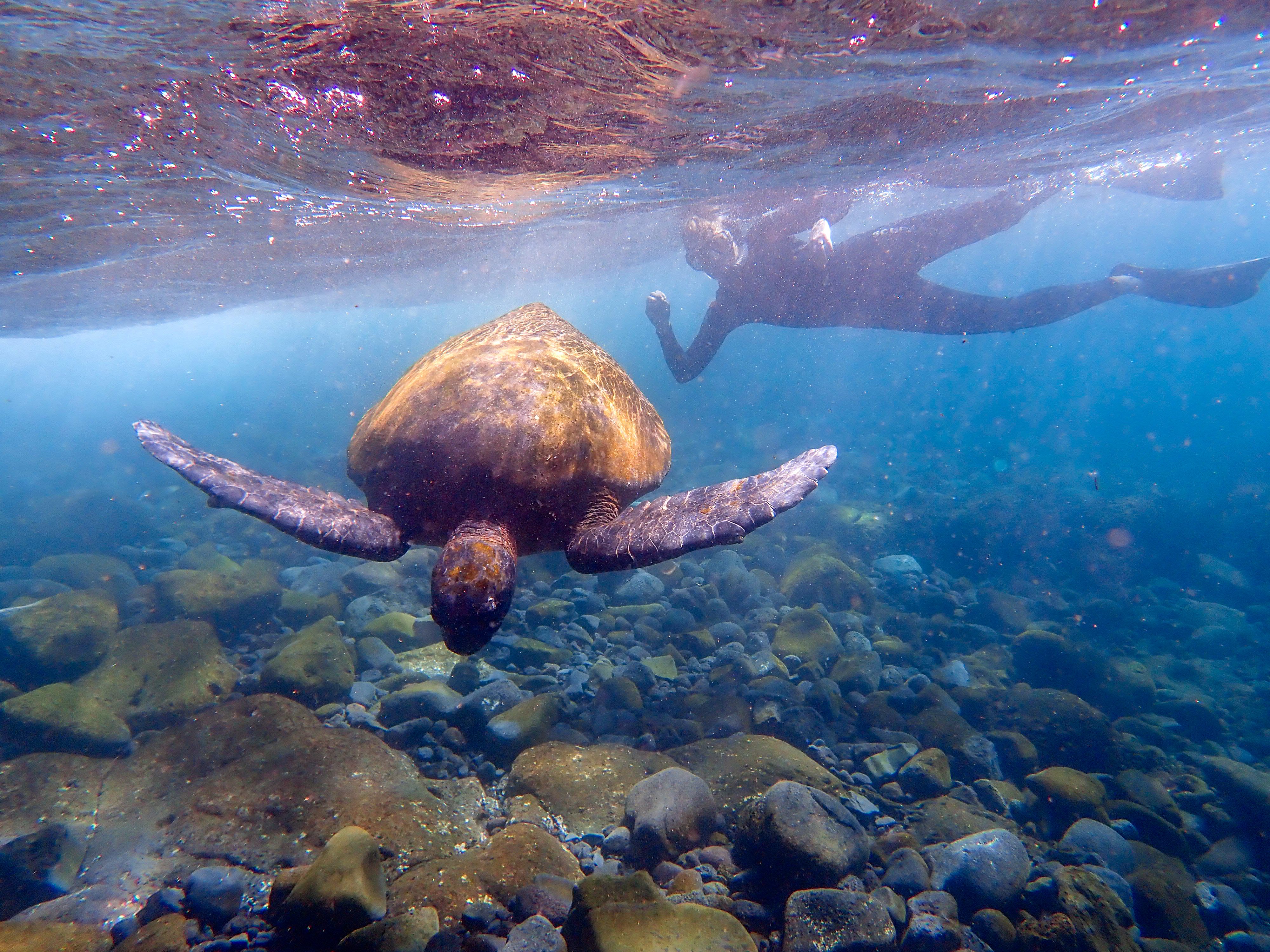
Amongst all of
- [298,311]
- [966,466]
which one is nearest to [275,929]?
[966,466]

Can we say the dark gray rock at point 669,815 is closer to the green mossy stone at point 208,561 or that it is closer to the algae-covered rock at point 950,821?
the algae-covered rock at point 950,821

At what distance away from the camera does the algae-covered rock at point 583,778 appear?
4.91 m

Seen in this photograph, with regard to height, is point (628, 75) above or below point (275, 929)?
above

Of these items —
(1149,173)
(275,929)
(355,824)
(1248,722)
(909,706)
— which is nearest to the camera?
(275,929)

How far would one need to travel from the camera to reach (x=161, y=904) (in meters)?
3.76

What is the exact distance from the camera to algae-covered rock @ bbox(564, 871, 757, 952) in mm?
3232

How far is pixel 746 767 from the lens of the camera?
18.2 feet

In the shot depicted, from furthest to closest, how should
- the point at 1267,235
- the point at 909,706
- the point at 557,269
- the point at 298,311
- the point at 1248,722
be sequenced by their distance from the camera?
the point at 1267,235
the point at 298,311
the point at 557,269
the point at 1248,722
the point at 909,706

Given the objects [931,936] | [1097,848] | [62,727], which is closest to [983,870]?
[931,936]

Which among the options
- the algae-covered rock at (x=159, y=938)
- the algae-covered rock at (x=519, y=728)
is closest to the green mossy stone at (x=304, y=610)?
the algae-covered rock at (x=519, y=728)

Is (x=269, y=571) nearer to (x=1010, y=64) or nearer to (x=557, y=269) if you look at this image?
(x=1010, y=64)

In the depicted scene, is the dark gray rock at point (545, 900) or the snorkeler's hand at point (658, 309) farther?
the snorkeler's hand at point (658, 309)

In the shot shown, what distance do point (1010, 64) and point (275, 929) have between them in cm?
1539

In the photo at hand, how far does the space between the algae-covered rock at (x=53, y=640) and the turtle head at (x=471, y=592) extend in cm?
811
